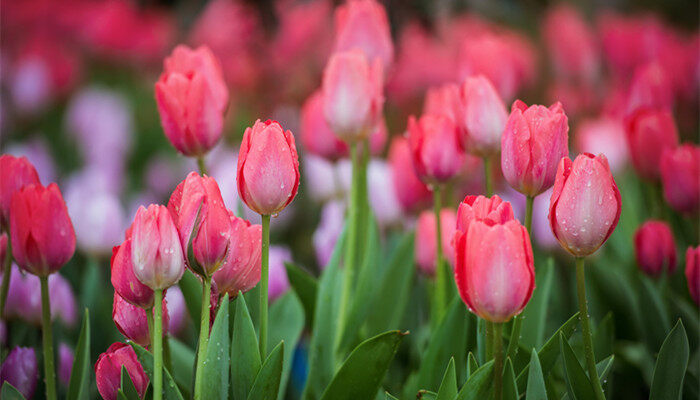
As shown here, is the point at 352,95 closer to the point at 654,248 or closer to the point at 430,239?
the point at 430,239

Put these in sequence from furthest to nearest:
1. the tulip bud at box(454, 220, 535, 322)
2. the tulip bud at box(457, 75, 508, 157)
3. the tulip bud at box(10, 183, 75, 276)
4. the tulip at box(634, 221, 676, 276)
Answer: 1. the tulip at box(634, 221, 676, 276)
2. the tulip bud at box(457, 75, 508, 157)
3. the tulip bud at box(10, 183, 75, 276)
4. the tulip bud at box(454, 220, 535, 322)

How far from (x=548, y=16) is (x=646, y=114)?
1.53 metres

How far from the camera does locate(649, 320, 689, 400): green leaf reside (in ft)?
2.26

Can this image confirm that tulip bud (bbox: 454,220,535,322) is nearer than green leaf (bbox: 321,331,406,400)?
Yes

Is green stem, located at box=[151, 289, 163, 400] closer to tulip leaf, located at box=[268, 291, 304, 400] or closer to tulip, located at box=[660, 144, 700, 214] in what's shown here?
tulip leaf, located at box=[268, 291, 304, 400]

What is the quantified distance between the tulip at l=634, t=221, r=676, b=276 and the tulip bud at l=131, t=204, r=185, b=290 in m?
0.65

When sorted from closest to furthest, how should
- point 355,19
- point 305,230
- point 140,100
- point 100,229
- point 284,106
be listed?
point 355,19, point 100,229, point 305,230, point 284,106, point 140,100

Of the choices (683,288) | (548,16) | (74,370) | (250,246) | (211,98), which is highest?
(548,16)

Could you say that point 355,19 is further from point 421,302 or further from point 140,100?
point 140,100

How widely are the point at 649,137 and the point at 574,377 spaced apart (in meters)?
0.53

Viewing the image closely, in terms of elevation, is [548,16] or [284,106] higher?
[548,16]

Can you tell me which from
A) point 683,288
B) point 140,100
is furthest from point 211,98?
point 140,100

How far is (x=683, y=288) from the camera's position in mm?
1104

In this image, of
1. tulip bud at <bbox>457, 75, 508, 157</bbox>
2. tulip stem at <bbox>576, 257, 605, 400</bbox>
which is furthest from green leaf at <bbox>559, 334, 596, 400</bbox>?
tulip bud at <bbox>457, 75, 508, 157</bbox>
